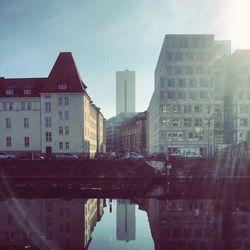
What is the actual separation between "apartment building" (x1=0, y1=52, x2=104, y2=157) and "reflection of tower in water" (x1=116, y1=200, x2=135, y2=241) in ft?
126

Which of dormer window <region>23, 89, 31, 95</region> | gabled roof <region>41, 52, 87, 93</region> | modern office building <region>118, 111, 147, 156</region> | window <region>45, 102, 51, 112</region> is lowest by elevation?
modern office building <region>118, 111, 147, 156</region>

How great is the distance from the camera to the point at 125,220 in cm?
2250

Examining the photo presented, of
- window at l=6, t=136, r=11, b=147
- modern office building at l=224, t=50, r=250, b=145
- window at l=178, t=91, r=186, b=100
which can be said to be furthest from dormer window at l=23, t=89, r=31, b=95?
modern office building at l=224, t=50, r=250, b=145

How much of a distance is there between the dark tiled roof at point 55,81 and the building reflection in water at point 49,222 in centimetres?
4042

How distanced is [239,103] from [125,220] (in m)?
72.5

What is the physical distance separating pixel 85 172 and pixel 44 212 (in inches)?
916

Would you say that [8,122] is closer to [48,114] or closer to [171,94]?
[48,114]

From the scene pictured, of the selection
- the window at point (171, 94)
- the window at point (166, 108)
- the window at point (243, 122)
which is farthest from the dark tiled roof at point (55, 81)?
the window at point (243, 122)

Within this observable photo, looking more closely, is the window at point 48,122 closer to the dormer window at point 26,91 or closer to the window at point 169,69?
the dormer window at point 26,91

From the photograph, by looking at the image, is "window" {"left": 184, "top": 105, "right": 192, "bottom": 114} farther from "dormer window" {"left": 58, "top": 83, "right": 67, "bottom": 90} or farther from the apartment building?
"dormer window" {"left": 58, "top": 83, "right": 67, "bottom": 90}

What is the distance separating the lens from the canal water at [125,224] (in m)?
16.2

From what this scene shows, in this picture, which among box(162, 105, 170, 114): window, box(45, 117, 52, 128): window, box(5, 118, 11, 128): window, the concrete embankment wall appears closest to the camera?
the concrete embankment wall

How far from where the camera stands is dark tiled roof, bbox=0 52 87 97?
66188 mm

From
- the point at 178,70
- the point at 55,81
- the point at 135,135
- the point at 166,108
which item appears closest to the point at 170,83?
the point at 178,70
